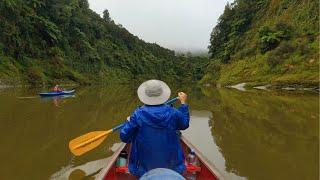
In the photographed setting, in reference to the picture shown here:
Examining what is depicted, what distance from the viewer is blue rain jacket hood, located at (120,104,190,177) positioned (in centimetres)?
529

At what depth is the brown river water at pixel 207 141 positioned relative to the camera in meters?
8.30

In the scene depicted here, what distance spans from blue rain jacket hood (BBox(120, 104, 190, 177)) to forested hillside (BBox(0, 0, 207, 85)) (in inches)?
1465

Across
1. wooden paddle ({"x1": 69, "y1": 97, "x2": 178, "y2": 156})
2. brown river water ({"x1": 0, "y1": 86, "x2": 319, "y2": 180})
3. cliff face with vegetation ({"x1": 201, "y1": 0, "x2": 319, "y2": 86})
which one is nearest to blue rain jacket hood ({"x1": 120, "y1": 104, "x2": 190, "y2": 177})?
wooden paddle ({"x1": 69, "y1": 97, "x2": 178, "y2": 156})

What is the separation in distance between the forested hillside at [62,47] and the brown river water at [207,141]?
27069mm

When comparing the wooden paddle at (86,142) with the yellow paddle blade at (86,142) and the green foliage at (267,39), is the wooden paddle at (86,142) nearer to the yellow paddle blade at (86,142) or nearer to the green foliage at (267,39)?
the yellow paddle blade at (86,142)

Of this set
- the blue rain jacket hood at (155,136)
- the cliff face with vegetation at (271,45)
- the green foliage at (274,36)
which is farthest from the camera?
the green foliage at (274,36)

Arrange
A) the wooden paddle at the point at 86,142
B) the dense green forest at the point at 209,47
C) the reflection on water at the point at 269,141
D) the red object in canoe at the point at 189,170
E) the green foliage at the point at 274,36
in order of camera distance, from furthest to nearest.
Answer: the green foliage at the point at 274,36 < the dense green forest at the point at 209,47 < the reflection on water at the point at 269,141 < the wooden paddle at the point at 86,142 < the red object in canoe at the point at 189,170

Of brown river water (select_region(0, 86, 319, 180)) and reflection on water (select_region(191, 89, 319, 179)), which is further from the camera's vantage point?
reflection on water (select_region(191, 89, 319, 179))

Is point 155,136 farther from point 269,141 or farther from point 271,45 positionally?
point 271,45

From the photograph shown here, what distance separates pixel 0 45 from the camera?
43000mm

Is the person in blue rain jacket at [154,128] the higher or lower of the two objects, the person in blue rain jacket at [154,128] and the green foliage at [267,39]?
the lower

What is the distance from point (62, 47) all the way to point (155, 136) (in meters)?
55.6

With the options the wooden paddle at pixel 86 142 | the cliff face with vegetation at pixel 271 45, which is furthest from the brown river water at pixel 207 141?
→ the cliff face with vegetation at pixel 271 45

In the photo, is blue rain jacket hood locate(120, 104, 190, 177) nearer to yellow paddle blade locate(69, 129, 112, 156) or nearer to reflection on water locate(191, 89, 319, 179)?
yellow paddle blade locate(69, 129, 112, 156)
